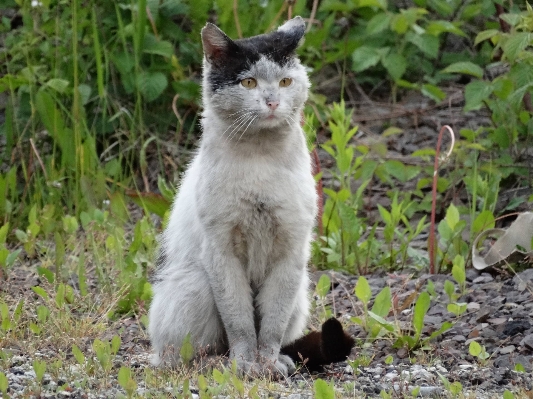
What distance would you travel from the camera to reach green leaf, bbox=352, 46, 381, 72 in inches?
259

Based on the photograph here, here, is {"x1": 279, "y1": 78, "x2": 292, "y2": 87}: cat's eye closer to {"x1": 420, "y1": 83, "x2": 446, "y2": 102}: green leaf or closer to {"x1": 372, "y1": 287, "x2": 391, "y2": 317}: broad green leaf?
{"x1": 372, "y1": 287, "x2": 391, "y2": 317}: broad green leaf

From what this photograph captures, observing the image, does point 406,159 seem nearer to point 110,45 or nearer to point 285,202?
point 110,45

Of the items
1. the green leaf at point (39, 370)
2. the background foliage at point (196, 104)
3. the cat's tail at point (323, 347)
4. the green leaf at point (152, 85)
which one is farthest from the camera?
the green leaf at point (152, 85)

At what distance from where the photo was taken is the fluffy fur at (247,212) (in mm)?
3719

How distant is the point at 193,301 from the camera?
392 centimetres

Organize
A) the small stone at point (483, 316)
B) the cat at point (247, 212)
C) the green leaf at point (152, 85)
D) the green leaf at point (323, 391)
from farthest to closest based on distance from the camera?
1. the green leaf at point (152, 85)
2. the small stone at point (483, 316)
3. the cat at point (247, 212)
4. the green leaf at point (323, 391)

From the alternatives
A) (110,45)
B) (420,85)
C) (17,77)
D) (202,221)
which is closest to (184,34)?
(110,45)

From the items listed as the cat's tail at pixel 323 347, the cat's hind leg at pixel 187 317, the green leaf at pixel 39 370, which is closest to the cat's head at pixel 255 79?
the cat's hind leg at pixel 187 317

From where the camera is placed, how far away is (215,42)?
3.80 metres

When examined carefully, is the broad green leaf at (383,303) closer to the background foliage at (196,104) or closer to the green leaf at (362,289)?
the green leaf at (362,289)

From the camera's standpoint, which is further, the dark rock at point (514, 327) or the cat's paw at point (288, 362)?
the dark rock at point (514, 327)

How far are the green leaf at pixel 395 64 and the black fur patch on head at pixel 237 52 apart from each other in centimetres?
284

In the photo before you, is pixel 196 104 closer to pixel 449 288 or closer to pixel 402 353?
pixel 449 288

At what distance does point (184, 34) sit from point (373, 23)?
4.83 ft
